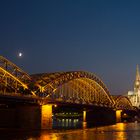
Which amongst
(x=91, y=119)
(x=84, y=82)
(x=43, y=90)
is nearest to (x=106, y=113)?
(x=91, y=119)

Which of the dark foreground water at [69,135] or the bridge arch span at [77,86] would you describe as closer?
the dark foreground water at [69,135]

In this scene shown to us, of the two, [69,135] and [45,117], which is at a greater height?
[45,117]

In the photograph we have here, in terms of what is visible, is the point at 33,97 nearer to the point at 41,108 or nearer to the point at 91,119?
the point at 41,108

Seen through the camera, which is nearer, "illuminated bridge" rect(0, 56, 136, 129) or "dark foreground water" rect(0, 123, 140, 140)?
"dark foreground water" rect(0, 123, 140, 140)

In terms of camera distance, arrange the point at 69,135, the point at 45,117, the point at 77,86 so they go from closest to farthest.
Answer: the point at 69,135, the point at 45,117, the point at 77,86

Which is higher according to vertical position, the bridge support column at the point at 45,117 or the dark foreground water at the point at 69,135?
the bridge support column at the point at 45,117

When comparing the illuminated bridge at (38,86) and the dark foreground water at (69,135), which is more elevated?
the illuminated bridge at (38,86)

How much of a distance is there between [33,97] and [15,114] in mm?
11893

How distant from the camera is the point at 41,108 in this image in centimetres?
9381

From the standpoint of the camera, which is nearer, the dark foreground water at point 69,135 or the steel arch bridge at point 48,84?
the dark foreground water at point 69,135

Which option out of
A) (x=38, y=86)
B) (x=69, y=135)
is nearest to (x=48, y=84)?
(x=38, y=86)

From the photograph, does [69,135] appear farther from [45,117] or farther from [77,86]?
[77,86]

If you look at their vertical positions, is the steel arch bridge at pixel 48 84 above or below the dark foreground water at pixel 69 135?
above

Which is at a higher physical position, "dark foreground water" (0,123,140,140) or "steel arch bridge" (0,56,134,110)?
"steel arch bridge" (0,56,134,110)
